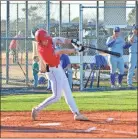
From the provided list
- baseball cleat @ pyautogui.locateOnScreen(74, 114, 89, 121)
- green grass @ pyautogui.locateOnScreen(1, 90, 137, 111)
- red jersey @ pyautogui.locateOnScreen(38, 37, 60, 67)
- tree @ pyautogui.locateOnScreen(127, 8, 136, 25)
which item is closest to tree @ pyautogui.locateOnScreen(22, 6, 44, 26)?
tree @ pyautogui.locateOnScreen(127, 8, 136, 25)

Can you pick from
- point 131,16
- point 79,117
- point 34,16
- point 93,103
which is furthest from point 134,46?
point 79,117

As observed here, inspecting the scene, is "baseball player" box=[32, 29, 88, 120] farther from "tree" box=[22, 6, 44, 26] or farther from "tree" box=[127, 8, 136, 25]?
"tree" box=[127, 8, 136, 25]

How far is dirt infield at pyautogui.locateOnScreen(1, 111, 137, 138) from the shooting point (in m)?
7.86

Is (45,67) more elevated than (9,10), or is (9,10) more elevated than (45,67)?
(9,10)

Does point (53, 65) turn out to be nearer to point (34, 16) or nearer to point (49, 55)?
point (49, 55)

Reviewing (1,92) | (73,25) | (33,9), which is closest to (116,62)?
(1,92)

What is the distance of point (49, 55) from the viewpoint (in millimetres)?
9320

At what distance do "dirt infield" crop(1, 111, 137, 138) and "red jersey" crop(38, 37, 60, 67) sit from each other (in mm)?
1121

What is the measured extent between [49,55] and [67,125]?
4.52 ft

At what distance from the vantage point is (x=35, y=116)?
9.62 m

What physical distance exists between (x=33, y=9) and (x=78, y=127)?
42.2 feet

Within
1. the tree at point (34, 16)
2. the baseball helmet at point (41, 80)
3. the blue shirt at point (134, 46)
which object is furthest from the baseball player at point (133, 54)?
the tree at point (34, 16)

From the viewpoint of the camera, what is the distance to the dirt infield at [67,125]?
309 inches

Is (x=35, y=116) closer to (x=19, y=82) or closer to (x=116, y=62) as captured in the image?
(x=116, y=62)
